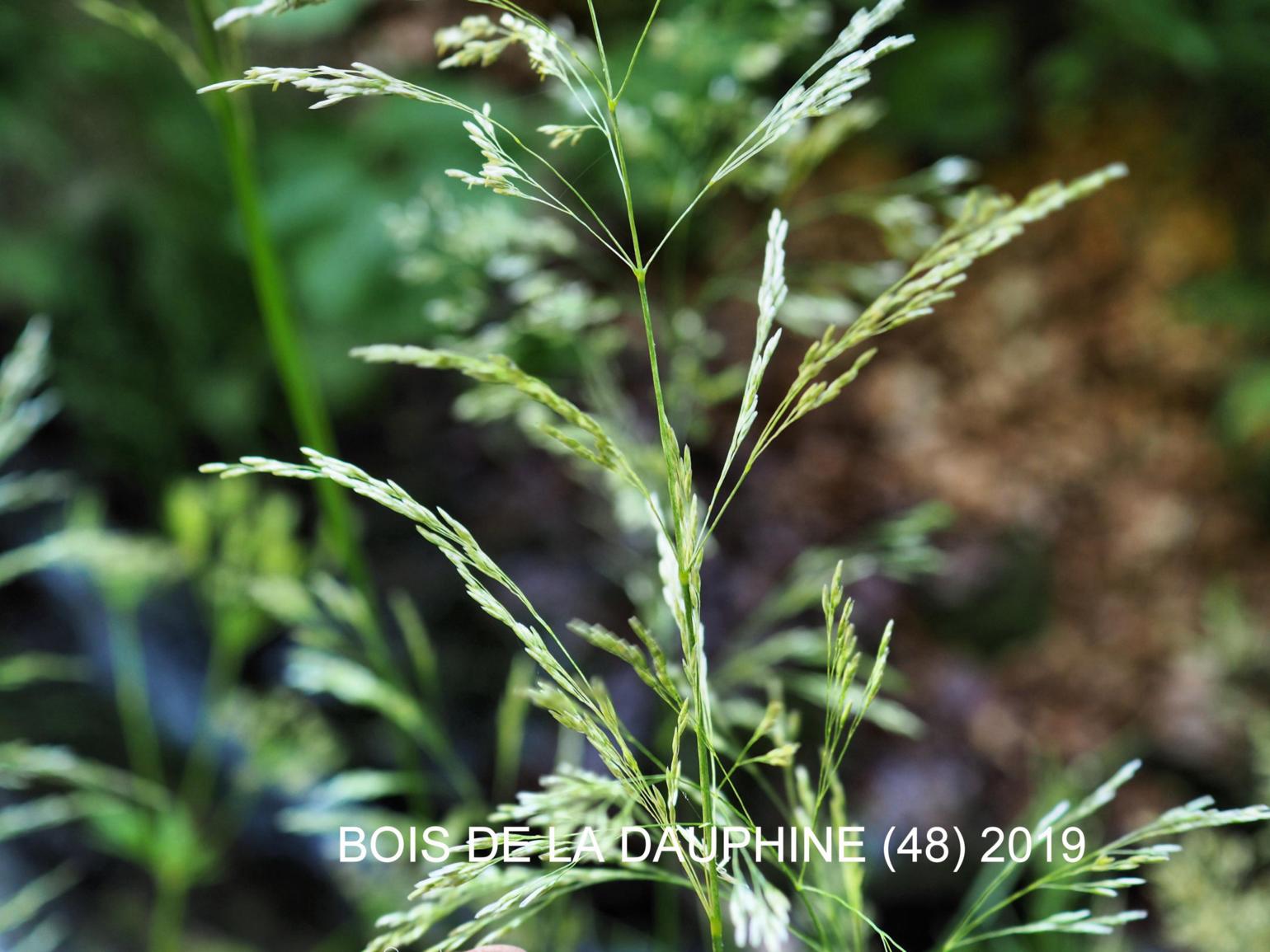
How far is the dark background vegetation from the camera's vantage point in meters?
2.14

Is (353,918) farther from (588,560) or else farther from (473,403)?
(473,403)

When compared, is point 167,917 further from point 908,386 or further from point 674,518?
point 908,386

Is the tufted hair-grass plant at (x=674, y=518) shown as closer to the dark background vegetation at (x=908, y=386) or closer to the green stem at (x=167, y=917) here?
the green stem at (x=167, y=917)

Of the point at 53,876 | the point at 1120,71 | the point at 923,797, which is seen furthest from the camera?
the point at 1120,71

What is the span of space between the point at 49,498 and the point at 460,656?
1016mm

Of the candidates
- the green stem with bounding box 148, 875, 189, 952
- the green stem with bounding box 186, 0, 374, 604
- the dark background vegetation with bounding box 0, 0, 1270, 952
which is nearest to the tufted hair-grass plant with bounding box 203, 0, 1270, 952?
the green stem with bounding box 186, 0, 374, 604

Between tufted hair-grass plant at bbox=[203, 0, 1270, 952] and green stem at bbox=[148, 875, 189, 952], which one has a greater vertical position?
tufted hair-grass plant at bbox=[203, 0, 1270, 952]

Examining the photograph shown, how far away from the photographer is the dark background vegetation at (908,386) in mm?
2137

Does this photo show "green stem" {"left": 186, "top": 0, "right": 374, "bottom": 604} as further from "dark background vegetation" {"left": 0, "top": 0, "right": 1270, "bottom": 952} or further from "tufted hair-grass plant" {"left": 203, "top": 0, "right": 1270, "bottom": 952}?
"dark background vegetation" {"left": 0, "top": 0, "right": 1270, "bottom": 952}

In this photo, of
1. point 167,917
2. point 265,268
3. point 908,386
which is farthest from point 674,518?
point 908,386

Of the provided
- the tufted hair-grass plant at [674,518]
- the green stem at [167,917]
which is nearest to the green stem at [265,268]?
the tufted hair-grass plant at [674,518]

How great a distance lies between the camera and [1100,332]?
2766 millimetres

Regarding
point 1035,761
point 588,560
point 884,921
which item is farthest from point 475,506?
point 1035,761

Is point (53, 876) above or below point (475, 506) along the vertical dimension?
below
